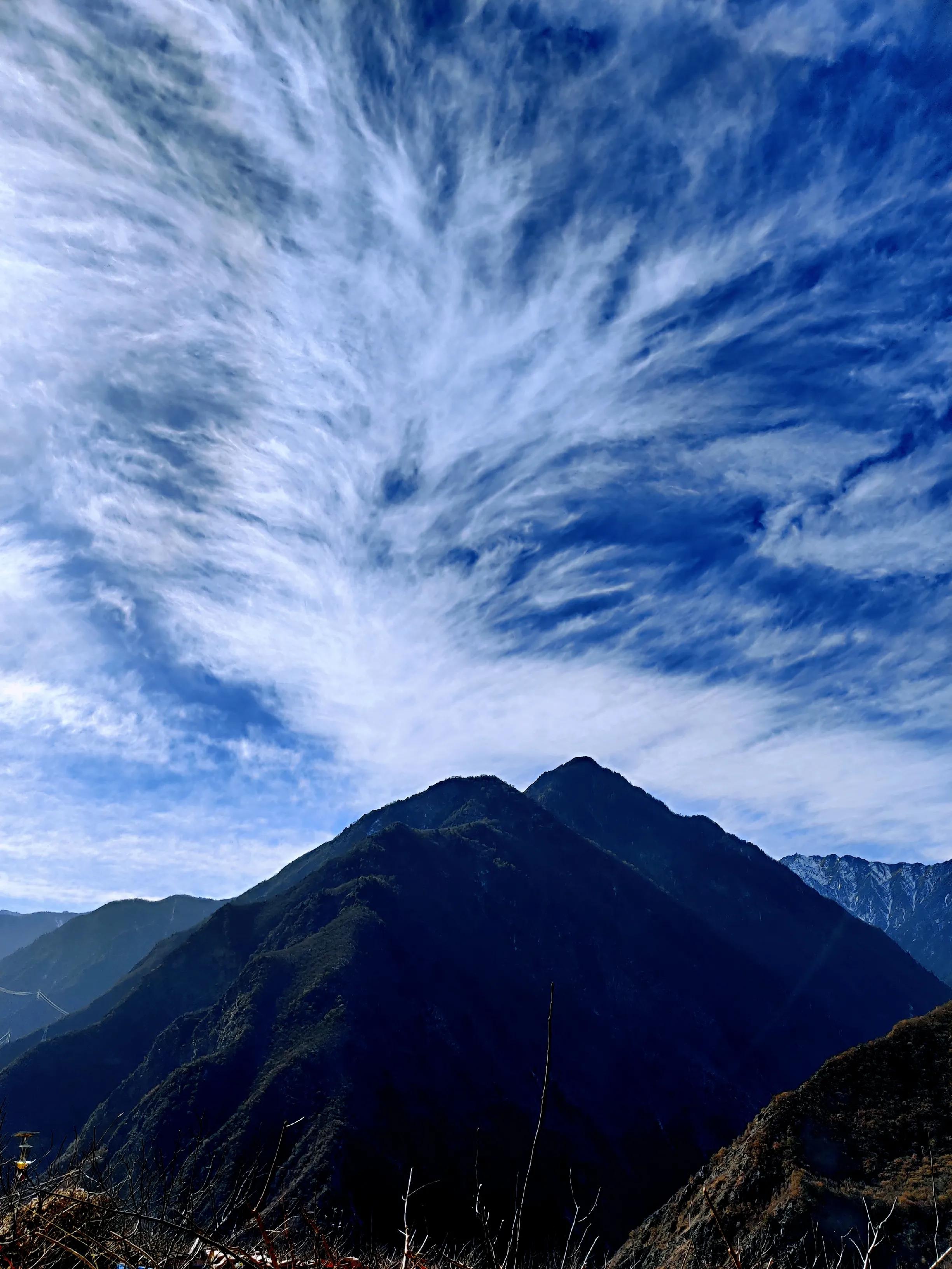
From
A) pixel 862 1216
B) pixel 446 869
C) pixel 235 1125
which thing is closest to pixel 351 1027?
pixel 235 1125

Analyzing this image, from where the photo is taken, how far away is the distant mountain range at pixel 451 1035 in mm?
89438

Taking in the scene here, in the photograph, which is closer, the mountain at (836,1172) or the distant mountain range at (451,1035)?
the mountain at (836,1172)

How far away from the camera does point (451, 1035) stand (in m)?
118

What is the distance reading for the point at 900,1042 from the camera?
4297 centimetres

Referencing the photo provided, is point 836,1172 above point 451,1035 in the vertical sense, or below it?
below

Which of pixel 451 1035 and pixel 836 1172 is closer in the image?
pixel 836 1172

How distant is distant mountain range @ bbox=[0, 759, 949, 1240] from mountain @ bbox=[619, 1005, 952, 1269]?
34065mm

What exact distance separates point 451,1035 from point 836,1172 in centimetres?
9485

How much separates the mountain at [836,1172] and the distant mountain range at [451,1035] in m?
34.1

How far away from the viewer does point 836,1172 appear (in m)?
35.3

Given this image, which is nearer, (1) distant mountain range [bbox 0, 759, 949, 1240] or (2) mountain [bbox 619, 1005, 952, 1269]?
(2) mountain [bbox 619, 1005, 952, 1269]

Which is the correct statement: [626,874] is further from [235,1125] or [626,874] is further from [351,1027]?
[235,1125]

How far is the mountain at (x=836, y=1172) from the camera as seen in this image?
98.5 ft

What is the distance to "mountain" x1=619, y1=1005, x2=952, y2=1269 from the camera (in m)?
30.0
